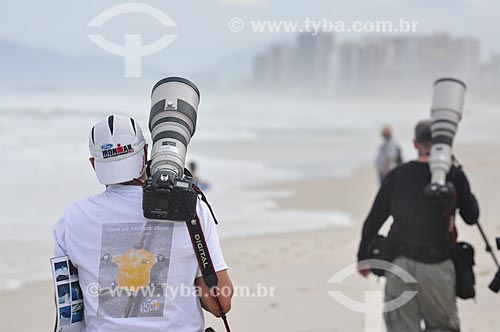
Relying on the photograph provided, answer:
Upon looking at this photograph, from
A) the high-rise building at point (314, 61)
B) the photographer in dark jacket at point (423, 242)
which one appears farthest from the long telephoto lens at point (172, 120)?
the high-rise building at point (314, 61)

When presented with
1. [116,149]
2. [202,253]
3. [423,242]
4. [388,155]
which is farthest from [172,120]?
[388,155]

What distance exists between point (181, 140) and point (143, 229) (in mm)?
338

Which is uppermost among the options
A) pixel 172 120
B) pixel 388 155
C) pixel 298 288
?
pixel 388 155

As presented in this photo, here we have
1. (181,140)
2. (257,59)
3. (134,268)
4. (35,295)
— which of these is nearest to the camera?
(134,268)

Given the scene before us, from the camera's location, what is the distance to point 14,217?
10430 millimetres

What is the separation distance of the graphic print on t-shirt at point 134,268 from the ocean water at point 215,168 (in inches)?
197

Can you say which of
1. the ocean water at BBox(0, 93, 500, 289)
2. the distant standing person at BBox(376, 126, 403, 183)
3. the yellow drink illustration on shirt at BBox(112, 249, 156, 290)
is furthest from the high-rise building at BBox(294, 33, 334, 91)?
the yellow drink illustration on shirt at BBox(112, 249, 156, 290)

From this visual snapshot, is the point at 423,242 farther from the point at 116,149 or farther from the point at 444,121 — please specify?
the point at 116,149

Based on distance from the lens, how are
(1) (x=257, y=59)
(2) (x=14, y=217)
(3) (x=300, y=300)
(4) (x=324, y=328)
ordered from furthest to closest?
1. (1) (x=257, y=59)
2. (2) (x=14, y=217)
3. (3) (x=300, y=300)
4. (4) (x=324, y=328)

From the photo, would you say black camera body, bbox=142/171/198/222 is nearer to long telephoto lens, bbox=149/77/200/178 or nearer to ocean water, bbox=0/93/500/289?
long telephoto lens, bbox=149/77/200/178

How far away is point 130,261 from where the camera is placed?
2.32m

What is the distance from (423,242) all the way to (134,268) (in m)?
1.76

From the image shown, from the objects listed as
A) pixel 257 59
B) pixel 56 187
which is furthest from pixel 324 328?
pixel 257 59

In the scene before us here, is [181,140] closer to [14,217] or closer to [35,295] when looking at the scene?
[35,295]
